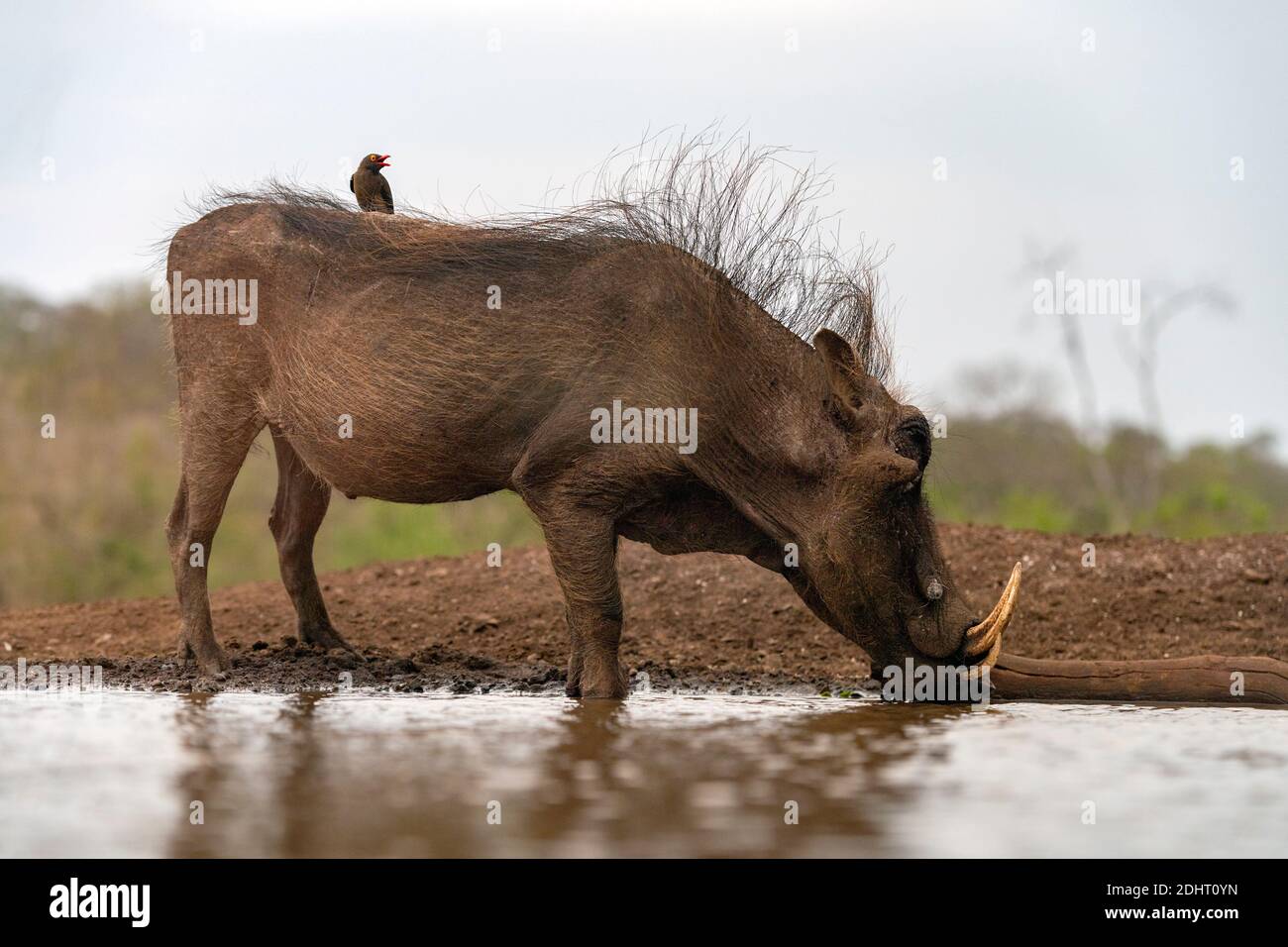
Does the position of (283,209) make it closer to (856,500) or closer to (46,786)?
(856,500)

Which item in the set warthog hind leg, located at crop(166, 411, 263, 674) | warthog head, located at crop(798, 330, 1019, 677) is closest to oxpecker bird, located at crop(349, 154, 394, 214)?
warthog hind leg, located at crop(166, 411, 263, 674)

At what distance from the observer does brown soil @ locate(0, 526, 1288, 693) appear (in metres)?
8.41

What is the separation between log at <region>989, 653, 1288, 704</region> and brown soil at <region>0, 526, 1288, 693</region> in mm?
1256

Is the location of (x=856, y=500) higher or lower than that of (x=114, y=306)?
lower

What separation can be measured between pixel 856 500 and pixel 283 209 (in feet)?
11.7

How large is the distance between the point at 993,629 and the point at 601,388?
2.13 meters

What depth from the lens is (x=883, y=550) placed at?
675cm

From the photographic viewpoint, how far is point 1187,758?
5.10 meters

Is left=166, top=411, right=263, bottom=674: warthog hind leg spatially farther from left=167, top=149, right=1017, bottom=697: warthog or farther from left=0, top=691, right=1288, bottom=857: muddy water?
left=0, top=691, right=1288, bottom=857: muddy water

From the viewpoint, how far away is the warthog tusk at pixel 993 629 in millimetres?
6633

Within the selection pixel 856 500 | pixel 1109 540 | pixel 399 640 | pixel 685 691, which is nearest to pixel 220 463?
pixel 399 640

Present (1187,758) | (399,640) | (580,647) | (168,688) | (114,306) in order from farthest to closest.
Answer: (114,306) < (399,640) < (168,688) < (580,647) < (1187,758)

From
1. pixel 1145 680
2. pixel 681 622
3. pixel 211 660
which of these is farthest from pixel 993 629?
pixel 211 660

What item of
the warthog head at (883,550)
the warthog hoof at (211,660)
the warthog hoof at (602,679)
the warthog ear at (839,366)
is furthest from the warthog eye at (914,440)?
the warthog hoof at (211,660)
